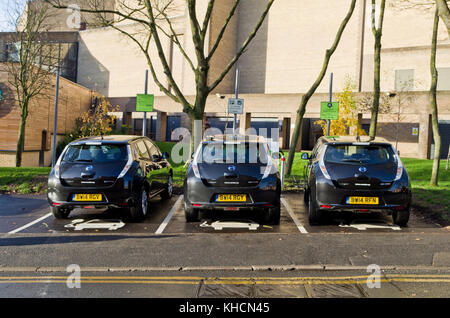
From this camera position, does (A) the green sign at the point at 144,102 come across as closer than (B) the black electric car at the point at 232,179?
No

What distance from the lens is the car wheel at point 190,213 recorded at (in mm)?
→ 7488

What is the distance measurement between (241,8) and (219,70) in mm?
7571

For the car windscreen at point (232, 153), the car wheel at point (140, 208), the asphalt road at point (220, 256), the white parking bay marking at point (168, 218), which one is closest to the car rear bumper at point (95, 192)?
the car wheel at point (140, 208)

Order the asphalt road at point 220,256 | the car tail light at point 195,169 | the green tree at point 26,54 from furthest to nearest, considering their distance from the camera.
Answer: the green tree at point 26,54 < the car tail light at point 195,169 < the asphalt road at point 220,256

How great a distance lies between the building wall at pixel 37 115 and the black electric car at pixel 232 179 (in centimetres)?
1755

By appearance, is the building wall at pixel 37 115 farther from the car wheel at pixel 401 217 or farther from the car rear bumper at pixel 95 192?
the car wheel at pixel 401 217

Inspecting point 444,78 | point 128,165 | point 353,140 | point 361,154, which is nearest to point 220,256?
point 128,165

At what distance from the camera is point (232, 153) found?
7324 millimetres

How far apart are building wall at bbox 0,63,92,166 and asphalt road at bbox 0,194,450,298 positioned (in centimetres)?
1735

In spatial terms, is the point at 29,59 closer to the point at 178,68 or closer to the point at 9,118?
the point at 9,118

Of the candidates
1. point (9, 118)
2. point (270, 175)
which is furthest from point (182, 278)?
point (9, 118)

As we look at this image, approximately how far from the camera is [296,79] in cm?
4206

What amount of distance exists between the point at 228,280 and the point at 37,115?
24.9 metres

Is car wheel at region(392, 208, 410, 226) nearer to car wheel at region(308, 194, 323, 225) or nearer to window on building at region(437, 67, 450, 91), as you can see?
car wheel at region(308, 194, 323, 225)
